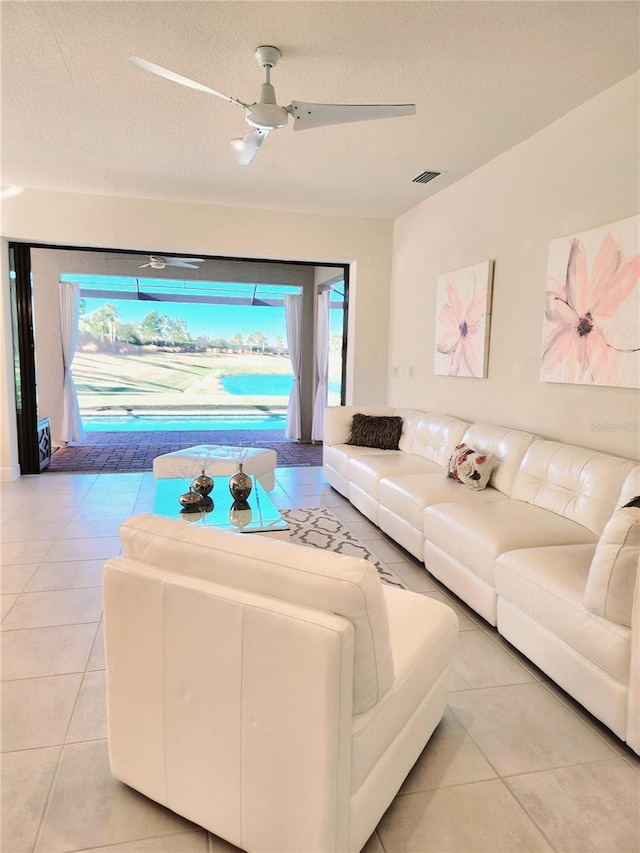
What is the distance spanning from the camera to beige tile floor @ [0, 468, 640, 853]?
1.49 metres

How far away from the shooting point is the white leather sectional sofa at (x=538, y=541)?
1.82m

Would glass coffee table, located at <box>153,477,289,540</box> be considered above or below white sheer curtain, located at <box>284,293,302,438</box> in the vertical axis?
below

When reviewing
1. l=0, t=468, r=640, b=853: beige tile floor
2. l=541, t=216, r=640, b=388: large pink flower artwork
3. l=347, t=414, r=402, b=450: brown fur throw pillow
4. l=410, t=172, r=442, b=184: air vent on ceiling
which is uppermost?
l=410, t=172, r=442, b=184: air vent on ceiling

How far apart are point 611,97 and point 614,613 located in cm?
284

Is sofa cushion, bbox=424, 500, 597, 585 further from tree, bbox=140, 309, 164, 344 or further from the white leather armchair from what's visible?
tree, bbox=140, 309, 164, 344

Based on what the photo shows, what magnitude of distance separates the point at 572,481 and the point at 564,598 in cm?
106

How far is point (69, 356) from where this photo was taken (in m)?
7.61

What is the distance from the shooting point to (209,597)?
1316 millimetres

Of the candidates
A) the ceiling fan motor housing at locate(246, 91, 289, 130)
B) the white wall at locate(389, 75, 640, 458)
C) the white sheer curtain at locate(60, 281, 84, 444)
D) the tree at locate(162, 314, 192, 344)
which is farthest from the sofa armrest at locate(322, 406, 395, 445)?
the tree at locate(162, 314, 192, 344)

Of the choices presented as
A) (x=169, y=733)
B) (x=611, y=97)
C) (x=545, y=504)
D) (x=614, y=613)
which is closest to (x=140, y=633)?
(x=169, y=733)

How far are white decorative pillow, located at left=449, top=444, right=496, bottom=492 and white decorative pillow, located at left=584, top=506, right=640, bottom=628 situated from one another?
1620mm

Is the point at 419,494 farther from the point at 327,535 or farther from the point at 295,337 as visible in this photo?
the point at 295,337

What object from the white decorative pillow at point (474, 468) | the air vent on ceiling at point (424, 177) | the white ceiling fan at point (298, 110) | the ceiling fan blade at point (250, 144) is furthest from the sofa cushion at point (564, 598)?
the air vent on ceiling at point (424, 177)

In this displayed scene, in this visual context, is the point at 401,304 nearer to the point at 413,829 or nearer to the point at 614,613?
the point at 614,613
